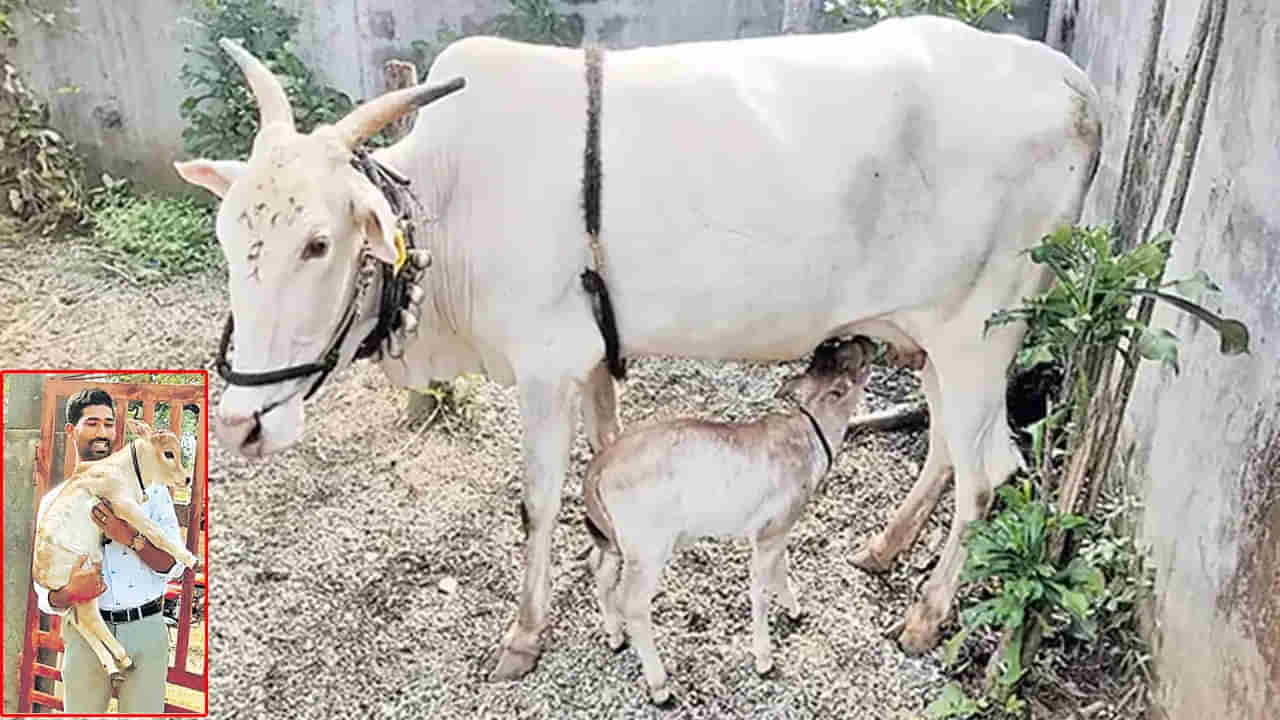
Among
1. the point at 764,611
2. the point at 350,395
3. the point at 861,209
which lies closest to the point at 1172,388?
the point at 861,209

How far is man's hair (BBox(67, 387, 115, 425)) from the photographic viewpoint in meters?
2.60

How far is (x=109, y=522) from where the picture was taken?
2572mm

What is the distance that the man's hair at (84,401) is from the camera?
8.54 ft

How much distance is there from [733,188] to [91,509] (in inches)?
64.8

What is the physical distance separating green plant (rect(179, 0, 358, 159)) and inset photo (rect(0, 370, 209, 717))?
10.4 ft

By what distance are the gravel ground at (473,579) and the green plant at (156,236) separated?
804 millimetres

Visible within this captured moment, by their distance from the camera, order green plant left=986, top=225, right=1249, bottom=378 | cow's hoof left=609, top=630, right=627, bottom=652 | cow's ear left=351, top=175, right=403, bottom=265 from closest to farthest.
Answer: green plant left=986, top=225, right=1249, bottom=378
cow's ear left=351, top=175, right=403, bottom=265
cow's hoof left=609, top=630, right=627, bottom=652

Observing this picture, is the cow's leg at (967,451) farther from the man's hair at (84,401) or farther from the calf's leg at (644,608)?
the man's hair at (84,401)

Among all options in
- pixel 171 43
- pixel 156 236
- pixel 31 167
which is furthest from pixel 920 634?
pixel 31 167

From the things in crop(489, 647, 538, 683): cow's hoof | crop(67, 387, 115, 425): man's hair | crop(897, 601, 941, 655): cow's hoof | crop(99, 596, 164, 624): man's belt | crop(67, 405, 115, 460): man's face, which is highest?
crop(67, 387, 115, 425): man's hair

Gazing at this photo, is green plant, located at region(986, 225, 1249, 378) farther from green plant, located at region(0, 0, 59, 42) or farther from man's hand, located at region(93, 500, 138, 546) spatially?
green plant, located at region(0, 0, 59, 42)

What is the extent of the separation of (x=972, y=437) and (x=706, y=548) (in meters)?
1.01

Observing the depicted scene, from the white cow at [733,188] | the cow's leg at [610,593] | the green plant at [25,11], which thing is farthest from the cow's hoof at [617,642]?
the green plant at [25,11]

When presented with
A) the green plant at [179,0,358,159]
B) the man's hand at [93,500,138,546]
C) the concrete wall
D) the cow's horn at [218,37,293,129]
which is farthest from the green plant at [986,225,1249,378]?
the green plant at [179,0,358,159]
